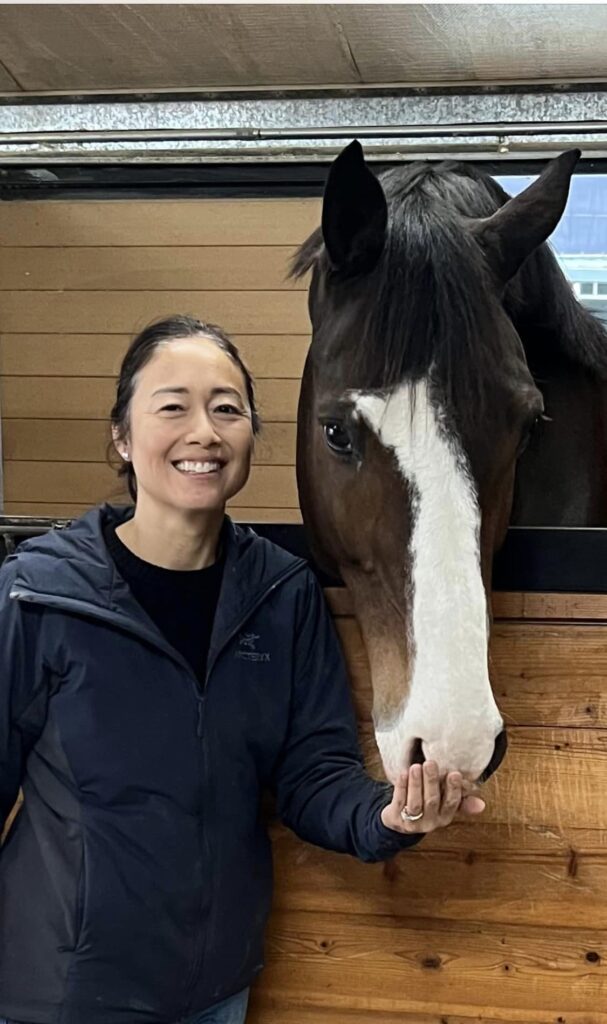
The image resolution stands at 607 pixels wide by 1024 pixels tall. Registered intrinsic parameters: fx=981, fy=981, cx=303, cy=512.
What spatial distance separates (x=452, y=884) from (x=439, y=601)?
47cm

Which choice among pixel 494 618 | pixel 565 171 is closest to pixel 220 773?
pixel 494 618

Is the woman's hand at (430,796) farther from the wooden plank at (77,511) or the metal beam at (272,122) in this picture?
the wooden plank at (77,511)

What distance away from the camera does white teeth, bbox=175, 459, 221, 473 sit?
1050 millimetres

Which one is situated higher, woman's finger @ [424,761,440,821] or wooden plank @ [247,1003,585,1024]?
woman's finger @ [424,761,440,821]

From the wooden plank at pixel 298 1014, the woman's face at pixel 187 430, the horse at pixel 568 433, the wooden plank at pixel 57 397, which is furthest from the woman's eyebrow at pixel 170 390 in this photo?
the wooden plank at pixel 57 397

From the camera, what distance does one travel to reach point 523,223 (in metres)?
1.09

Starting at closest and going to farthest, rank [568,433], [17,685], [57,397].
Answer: [17,685] → [568,433] → [57,397]

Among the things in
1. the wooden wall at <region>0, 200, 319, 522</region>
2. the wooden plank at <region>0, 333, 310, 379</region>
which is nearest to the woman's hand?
the wooden wall at <region>0, 200, 319, 522</region>

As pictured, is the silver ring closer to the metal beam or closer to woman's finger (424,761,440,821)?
woman's finger (424,761,440,821)

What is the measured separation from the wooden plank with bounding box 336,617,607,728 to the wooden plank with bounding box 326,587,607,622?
12mm

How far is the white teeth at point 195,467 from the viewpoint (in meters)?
1.05

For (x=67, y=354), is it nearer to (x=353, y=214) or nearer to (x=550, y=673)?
(x=353, y=214)

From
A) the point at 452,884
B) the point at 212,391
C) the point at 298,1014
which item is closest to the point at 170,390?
the point at 212,391

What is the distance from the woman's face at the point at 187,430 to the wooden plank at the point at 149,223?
4.24ft
